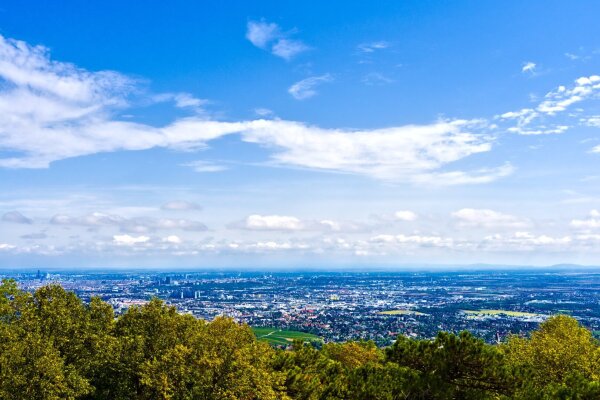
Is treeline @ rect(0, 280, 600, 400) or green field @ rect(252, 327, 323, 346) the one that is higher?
treeline @ rect(0, 280, 600, 400)

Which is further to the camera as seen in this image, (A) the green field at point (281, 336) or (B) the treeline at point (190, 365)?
(A) the green field at point (281, 336)

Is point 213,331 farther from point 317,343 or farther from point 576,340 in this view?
point 317,343

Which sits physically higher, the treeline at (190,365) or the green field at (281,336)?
the treeline at (190,365)

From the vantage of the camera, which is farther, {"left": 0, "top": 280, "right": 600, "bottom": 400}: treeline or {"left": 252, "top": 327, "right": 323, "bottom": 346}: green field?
{"left": 252, "top": 327, "right": 323, "bottom": 346}: green field

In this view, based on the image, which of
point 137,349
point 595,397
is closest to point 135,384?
point 137,349

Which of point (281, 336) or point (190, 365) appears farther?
point (281, 336)
